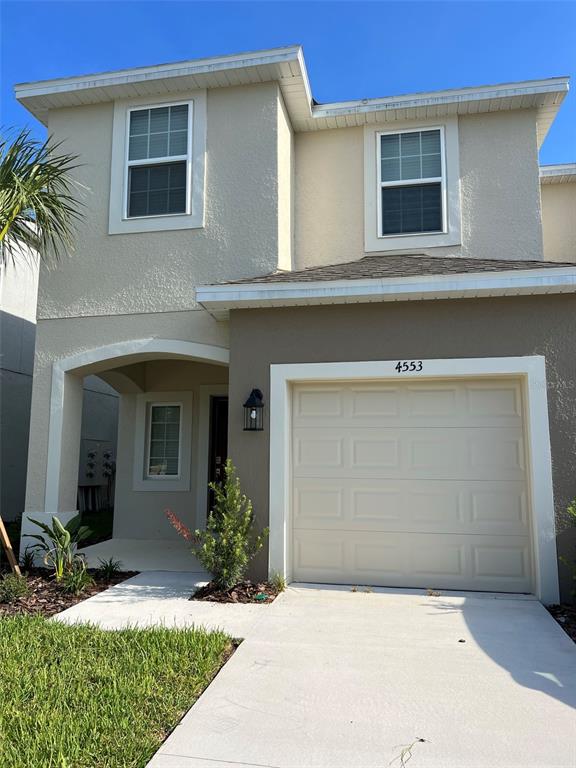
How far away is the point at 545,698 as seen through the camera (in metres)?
4.14

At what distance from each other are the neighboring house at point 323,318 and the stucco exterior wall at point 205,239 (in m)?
0.03

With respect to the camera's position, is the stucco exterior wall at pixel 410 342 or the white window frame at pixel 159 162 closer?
the stucco exterior wall at pixel 410 342

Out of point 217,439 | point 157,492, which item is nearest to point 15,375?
point 157,492

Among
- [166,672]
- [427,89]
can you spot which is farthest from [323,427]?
[427,89]

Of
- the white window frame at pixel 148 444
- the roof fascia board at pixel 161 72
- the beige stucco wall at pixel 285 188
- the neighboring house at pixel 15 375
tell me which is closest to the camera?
the roof fascia board at pixel 161 72

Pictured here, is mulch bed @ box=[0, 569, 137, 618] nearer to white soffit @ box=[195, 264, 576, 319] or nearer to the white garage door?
the white garage door

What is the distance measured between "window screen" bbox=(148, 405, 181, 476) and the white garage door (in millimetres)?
4270

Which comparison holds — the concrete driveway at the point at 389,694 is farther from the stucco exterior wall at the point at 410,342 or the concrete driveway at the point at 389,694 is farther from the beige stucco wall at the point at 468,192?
the beige stucco wall at the point at 468,192

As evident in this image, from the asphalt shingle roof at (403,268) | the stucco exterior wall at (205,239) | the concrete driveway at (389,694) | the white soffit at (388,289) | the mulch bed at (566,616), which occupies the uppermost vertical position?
the stucco exterior wall at (205,239)

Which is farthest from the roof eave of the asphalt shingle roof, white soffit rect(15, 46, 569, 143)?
the asphalt shingle roof

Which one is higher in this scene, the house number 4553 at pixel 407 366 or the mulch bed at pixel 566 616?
the house number 4553 at pixel 407 366

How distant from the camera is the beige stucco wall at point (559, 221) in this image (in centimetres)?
1105

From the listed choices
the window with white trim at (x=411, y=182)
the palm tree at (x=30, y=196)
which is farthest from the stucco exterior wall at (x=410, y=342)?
the palm tree at (x=30, y=196)

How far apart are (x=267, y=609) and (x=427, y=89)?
310 inches
